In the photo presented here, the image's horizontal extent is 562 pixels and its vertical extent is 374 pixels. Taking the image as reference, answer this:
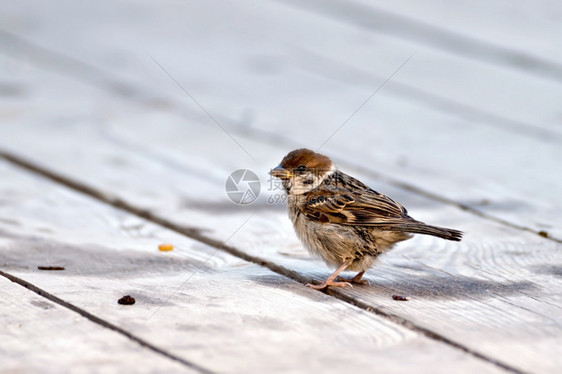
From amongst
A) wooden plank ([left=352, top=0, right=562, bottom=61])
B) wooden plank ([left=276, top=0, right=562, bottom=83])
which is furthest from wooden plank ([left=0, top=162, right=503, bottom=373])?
wooden plank ([left=352, top=0, right=562, bottom=61])

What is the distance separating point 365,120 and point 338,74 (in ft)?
2.95

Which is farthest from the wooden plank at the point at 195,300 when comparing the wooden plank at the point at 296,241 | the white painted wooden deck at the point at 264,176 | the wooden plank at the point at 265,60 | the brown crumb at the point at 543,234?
the wooden plank at the point at 265,60

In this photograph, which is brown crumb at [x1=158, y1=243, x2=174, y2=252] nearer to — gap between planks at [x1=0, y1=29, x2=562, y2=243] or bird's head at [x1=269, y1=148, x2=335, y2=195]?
bird's head at [x1=269, y1=148, x2=335, y2=195]

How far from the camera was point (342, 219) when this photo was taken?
3814 millimetres

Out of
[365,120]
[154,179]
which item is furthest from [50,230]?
[365,120]

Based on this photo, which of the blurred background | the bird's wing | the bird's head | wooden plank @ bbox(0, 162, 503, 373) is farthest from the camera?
the blurred background

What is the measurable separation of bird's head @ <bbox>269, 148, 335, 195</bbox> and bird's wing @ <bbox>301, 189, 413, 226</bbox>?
0.60 feet

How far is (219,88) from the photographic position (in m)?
6.23

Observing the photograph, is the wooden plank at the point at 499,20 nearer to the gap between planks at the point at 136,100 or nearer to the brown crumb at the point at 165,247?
the gap between planks at the point at 136,100

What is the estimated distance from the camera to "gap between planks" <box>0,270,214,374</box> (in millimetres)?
2404

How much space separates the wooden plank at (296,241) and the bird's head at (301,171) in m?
0.22

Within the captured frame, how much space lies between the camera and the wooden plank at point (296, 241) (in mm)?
2807

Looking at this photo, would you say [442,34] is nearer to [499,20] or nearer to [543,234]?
[499,20]

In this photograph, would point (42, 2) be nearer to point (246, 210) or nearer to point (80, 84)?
point (80, 84)
